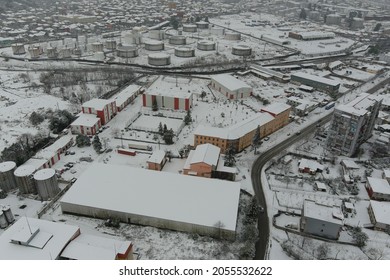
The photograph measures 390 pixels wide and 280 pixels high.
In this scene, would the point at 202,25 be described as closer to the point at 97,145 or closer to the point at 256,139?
the point at 256,139

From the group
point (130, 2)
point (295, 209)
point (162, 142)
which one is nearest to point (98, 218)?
point (162, 142)

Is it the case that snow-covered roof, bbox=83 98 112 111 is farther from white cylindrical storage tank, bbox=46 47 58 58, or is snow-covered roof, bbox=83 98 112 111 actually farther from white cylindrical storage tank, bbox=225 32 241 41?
white cylindrical storage tank, bbox=225 32 241 41

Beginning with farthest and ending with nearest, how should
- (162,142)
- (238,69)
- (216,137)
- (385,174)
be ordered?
(238,69)
(162,142)
(216,137)
(385,174)

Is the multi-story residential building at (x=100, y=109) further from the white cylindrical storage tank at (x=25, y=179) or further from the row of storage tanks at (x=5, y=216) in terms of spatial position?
the row of storage tanks at (x=5, y=216)

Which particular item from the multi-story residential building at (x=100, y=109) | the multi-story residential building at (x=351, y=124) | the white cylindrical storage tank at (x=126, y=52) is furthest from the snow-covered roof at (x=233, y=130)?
the white cylindrical storage tank at (x=126, y=52)

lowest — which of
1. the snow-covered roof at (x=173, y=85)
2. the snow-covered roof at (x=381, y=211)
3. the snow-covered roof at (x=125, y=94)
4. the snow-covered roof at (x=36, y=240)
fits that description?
the snow-covered roof at (x=173, y=85)

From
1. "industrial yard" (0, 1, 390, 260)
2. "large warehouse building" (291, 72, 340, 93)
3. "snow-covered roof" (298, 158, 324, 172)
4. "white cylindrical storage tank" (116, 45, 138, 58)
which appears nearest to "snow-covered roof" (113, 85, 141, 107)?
"industrial yard" (0, 1, 390, 260)

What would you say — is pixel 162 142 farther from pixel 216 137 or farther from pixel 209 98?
pixel 209 98
